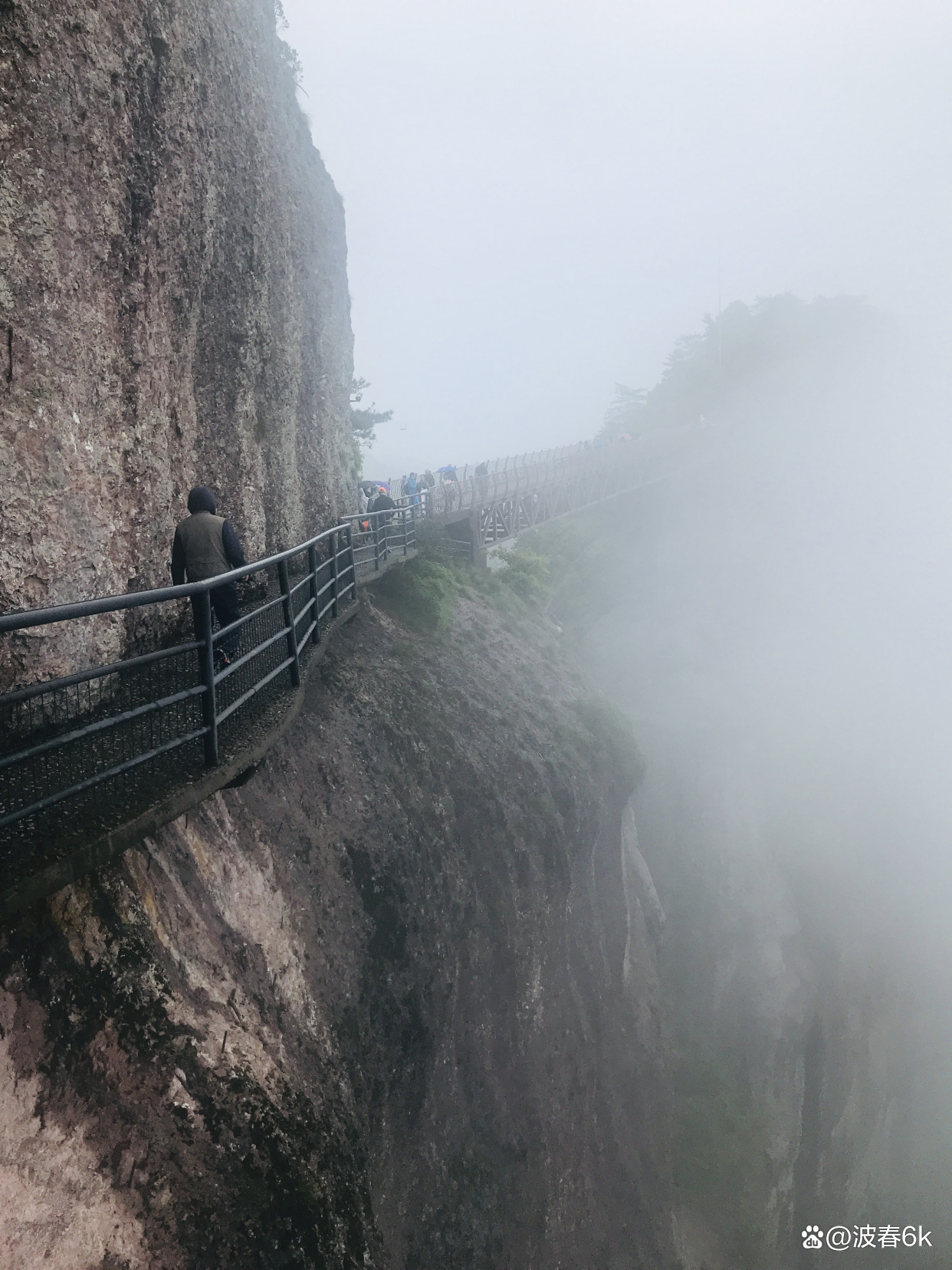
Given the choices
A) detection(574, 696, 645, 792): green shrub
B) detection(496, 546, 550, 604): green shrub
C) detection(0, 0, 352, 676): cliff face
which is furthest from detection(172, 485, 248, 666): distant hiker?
detection(496, 546, 550, 604): green shrub

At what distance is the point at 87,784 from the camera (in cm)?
351

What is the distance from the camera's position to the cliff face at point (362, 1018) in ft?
13.1

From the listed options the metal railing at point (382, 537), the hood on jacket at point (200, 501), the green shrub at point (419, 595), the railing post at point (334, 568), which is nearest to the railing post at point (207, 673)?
the hood on jacket at point (200, 501)

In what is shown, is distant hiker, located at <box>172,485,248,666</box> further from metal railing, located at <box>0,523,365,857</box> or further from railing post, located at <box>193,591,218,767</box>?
railing post, located at <box>193,591,218,767</box>

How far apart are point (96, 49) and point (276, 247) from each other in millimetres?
6871

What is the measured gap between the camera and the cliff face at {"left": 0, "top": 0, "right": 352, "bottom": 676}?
5.77 meters

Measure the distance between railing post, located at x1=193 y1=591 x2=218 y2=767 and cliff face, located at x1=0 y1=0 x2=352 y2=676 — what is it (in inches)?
76.9

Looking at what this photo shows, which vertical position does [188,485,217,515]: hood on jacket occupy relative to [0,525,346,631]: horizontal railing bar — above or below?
above

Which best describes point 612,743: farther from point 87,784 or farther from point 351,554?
point 87,784

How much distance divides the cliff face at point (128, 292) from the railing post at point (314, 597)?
1.41 m

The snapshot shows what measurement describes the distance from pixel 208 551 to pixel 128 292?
106 inches

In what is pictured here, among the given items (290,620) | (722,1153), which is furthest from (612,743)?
(290,620)

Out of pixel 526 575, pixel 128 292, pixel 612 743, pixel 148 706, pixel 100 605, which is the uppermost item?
pixel 128 292

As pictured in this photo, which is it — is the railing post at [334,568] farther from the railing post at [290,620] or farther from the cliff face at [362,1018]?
the railing post at [290,620]
